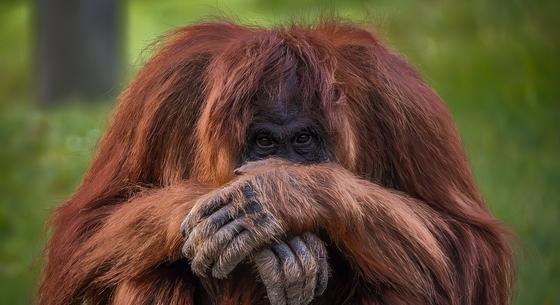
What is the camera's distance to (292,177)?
3.96m

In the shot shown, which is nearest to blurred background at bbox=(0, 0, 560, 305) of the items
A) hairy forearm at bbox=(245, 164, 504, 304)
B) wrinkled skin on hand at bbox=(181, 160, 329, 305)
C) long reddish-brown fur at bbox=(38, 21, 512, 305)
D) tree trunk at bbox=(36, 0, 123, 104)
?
tree trunk at bbox=(36, 0, 123, 104)

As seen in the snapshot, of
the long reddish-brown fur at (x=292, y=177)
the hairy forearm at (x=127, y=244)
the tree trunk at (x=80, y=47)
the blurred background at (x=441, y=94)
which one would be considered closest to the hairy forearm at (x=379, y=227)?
the long reddish-brown fur at (x=292, y=177)

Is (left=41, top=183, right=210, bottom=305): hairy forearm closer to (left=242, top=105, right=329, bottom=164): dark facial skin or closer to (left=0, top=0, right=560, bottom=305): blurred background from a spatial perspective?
(left=242, top=105, right=329, bottom=164): dark facial skin

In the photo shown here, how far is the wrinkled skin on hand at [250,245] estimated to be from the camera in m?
3.83

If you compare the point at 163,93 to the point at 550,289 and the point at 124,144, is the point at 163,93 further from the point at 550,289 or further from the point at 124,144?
the point at 550,289

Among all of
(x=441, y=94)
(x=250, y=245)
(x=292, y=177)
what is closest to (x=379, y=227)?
(x=292, y=177)

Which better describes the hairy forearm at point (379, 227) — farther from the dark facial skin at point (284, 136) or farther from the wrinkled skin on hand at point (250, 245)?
the dark facial skin at point (284, 136)

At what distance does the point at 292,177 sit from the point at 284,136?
0.93ft

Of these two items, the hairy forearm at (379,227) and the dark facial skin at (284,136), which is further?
the dark facial skin at (284,136)

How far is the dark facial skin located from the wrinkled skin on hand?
343 mm

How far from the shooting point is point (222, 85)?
4.27 meters

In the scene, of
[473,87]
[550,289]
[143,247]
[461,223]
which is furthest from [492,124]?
[143,247]

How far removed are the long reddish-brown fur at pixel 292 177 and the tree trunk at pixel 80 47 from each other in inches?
247

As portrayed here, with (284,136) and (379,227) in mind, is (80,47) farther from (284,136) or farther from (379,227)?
(379,227)
